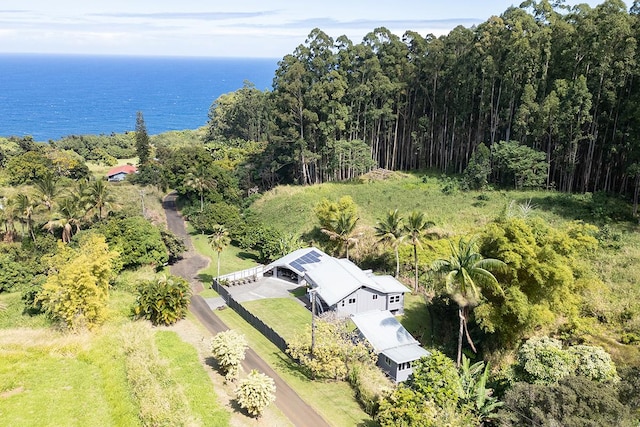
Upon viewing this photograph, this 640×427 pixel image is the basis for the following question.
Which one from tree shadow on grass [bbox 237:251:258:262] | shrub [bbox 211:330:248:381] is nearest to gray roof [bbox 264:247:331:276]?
tree shadow on grass [bbox 237:251:258:262]

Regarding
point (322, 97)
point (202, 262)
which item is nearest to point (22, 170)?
point (202, 262)

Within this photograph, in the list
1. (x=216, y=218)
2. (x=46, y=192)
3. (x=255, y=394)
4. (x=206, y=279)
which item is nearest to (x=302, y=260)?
(x=206, y=279)

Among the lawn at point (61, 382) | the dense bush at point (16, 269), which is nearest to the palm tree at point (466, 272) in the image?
the lawn at point (61, 382)

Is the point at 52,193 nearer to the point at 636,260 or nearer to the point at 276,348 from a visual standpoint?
the point at 276,348

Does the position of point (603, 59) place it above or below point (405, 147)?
above

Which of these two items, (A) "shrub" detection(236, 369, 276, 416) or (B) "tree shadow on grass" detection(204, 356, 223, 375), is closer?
(A) "shrub" detection(236, 369, 276, 416)

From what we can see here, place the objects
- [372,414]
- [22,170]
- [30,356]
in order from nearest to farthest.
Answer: [372,414] < [30,356] < [22,170]

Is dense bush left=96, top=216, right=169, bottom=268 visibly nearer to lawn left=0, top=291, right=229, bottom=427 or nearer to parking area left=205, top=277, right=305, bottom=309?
parking area left=205, top=277, right=305, bottom=309
